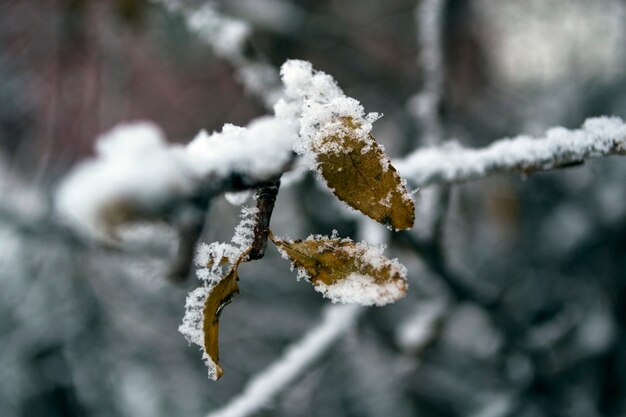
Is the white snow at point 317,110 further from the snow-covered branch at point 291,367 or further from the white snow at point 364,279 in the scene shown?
the snow-covered branch at point 291,367

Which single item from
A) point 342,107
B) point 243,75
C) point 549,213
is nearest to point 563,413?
point 549,213

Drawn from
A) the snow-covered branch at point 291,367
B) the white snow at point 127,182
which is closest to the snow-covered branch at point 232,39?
the snow-covered branch at point 291,367

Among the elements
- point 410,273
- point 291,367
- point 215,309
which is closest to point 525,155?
point 215,309

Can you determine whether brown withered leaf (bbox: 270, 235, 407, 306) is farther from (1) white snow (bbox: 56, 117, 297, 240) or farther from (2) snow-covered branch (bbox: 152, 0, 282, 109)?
(2) snow-covered branch (bbox: 152, 0, 282, 109)

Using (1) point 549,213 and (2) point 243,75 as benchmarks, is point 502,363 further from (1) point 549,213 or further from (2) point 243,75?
(2) point 243,75

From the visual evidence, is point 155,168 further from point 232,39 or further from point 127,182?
point 232,39
